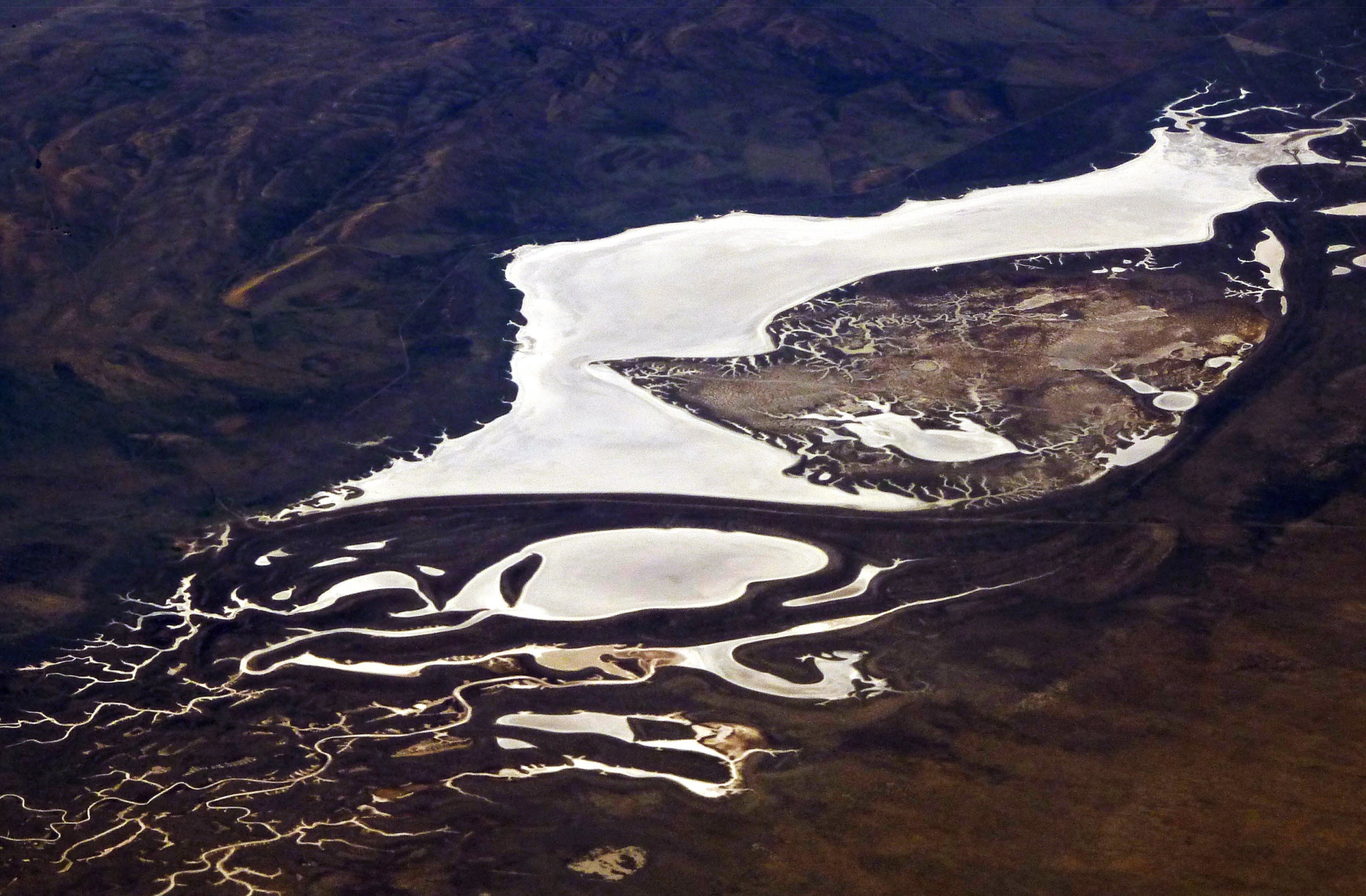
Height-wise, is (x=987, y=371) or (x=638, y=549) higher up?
(x=987, y=371)

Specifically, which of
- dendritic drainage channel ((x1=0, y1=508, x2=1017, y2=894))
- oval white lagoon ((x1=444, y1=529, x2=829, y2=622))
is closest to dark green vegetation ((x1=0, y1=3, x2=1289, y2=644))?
dendritic drainage channel ((x1=0, y1=508, x2=1017, y2=894))

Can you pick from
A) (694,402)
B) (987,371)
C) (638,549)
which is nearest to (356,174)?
(694,402)

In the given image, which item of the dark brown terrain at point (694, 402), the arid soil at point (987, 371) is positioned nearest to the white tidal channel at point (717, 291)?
the arid soil at point (987, 371)

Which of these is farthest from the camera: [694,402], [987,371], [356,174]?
[356,174]

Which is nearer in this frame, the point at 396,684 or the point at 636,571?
the point at 396,684

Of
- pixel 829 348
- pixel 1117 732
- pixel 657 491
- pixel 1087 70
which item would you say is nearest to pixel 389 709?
pixel 657 491

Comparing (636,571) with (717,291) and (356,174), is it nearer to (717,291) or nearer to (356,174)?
(717,291)

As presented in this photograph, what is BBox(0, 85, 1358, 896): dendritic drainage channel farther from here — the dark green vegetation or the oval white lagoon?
the dark green vegetation

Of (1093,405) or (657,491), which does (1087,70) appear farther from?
(657,491)
